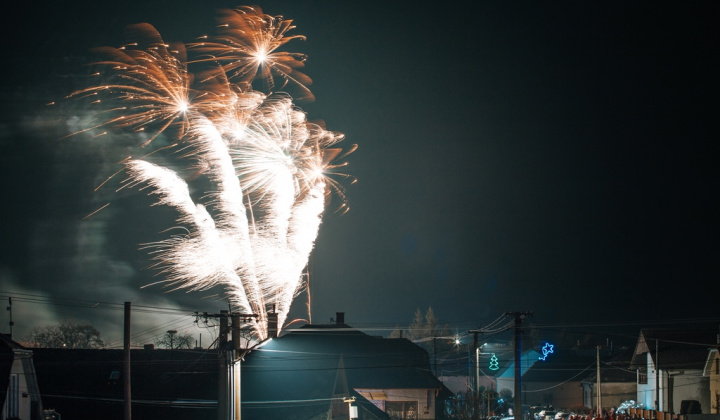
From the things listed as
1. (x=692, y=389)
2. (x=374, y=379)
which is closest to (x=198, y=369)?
(x=374, y=379)

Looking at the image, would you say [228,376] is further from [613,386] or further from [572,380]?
[572,380]

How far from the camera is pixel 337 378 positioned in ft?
136

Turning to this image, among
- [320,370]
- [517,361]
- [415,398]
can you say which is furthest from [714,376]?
[320,370]

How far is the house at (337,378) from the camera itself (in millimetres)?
40219

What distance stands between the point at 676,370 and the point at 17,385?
4501 centimetres

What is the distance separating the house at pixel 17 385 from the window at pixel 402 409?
84.9 feet

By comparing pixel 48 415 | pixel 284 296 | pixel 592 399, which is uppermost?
pixel 284 296

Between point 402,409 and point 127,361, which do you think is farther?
point 402,409

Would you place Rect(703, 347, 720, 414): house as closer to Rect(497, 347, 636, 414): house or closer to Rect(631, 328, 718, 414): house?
Rect(631, 328, 718, 414): house

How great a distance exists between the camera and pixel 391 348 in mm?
59781

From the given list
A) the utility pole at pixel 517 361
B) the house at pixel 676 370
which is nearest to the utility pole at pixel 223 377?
the utility pole at pixel 517 361

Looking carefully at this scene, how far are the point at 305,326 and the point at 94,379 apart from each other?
1020 inches

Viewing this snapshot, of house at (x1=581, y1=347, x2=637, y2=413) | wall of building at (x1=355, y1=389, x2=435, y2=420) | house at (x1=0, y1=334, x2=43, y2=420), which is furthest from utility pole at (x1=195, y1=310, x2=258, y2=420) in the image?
house at (x1=581, y1=347, x2=637, y2=413)

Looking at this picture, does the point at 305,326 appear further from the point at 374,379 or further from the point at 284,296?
the point at 284,296
